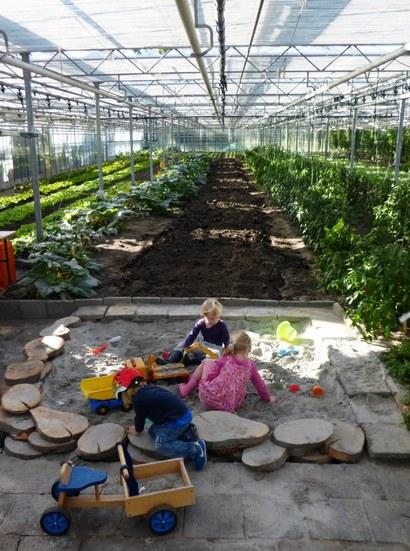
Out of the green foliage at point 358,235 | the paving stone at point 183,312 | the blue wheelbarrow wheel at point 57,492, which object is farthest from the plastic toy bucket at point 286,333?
the blue wheelbarrow wheel at point 57,492

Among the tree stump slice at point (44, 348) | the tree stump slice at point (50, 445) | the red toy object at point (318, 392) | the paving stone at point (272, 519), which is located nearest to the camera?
the paving stone at point (272, 519)

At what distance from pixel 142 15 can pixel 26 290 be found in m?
4.80

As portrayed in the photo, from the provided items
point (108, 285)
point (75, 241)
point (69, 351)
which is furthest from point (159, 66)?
point (69, 351)

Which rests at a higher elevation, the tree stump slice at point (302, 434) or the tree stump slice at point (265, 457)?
the tree stump slice at point (302, 434)

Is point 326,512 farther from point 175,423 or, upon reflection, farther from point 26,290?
point 26,290

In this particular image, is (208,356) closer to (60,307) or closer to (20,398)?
(20,398)

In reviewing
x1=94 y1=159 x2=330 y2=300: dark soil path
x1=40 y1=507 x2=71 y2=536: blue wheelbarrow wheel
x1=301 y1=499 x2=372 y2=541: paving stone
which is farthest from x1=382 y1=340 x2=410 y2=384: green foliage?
x1=40 y1=507 x2=71 y2=536: blue wheelbarrow wheel

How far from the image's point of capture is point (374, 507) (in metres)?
3.48

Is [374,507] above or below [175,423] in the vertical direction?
below

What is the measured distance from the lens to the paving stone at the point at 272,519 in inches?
128

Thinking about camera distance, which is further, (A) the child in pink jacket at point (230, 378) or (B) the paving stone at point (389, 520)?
(A) the child in pink jacket at point (230, 378)

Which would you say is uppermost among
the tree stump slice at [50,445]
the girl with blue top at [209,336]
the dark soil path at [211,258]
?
the girl with blue top at [209,336]

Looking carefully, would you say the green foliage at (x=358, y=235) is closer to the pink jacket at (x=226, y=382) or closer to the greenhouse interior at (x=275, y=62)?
the greenhouse interior at (x=275, y=62)

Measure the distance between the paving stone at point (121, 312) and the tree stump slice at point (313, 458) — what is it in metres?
3.31
